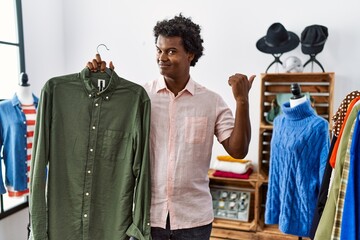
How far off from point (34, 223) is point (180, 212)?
59 centimetres

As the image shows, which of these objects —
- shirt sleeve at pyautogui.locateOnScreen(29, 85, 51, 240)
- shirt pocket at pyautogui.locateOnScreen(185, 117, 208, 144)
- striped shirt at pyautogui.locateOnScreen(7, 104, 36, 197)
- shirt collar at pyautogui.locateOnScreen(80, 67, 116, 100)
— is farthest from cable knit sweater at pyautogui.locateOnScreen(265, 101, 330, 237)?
striped shirt at pyautogui.locateOnScreen(7, 104, 36, 197)

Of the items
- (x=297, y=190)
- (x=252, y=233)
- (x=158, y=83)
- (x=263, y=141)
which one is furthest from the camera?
(x=263, y=141)

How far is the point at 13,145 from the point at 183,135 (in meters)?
1.48

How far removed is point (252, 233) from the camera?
8.63 feet

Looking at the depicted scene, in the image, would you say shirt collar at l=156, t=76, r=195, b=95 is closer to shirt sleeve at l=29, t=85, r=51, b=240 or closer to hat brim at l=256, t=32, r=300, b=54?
shirt sleeve at l=29, t=85, r=51, b=240

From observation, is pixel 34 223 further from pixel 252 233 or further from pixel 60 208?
pixel 252 233

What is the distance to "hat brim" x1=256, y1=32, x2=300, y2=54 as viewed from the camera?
8.58 feet

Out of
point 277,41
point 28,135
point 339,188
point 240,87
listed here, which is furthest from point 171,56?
point 277,41

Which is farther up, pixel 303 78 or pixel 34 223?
pixel 303 78

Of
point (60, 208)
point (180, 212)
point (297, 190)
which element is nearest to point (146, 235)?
point (180, 212)

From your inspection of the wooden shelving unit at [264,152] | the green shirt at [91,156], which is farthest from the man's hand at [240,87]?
the wooden shelving unit at [264,152]

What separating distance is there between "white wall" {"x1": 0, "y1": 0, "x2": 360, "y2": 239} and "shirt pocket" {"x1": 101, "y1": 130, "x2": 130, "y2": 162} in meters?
1.85

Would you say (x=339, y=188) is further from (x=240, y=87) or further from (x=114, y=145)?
(x=114, y=145)

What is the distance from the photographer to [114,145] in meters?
1.32
